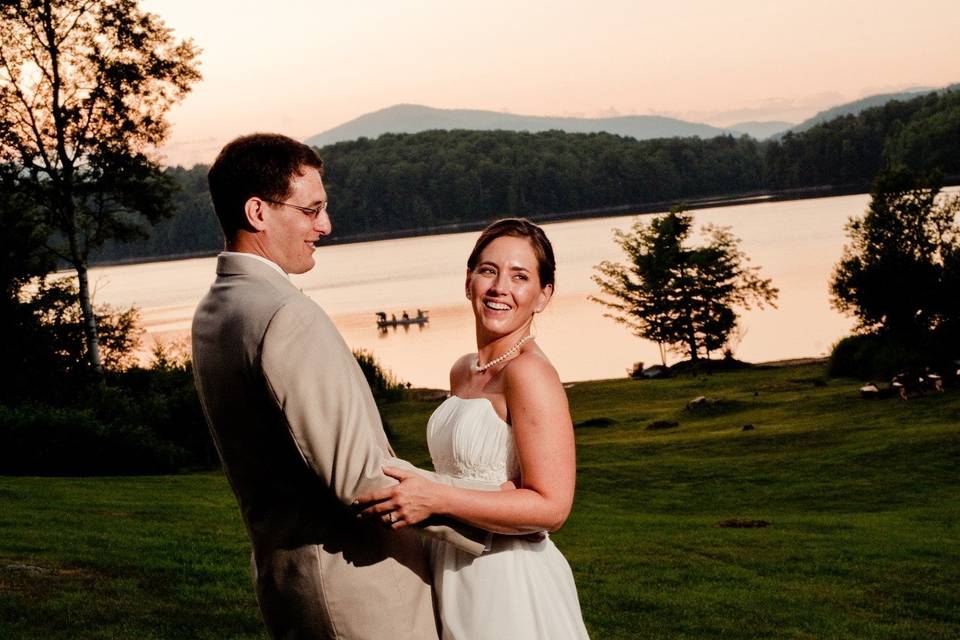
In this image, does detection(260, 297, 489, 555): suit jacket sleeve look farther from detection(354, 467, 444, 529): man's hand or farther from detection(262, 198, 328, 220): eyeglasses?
detection(262, 198, 328, 220): eyeglasses

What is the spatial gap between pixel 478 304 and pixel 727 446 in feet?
88.4

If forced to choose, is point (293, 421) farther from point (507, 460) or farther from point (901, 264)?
point (901, 264)

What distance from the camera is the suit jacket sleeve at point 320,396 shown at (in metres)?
3.09

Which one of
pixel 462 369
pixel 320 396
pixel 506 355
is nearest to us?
pixel 320 396

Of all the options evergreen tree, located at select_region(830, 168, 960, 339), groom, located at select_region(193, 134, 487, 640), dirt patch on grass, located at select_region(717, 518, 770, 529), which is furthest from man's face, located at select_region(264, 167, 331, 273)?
evergreen tree, located at select_region(830, 168, 960, 339)

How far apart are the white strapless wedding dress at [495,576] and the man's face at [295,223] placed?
1.02m

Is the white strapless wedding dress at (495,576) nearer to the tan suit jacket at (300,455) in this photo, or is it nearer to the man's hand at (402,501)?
the tan suit jacket at (300,455)

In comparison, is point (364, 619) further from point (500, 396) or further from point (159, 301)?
point (159, 301)

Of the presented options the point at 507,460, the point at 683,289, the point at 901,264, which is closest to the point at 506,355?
the point at 507,460

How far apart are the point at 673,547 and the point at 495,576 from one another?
10.9 meters

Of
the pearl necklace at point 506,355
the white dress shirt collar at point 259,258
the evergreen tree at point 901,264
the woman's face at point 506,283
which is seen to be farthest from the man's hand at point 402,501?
the evergreen tree at point 901,264

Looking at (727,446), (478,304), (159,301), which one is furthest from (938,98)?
(478,304)

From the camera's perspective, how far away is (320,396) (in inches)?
121

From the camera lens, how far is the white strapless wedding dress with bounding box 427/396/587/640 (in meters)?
3.97
